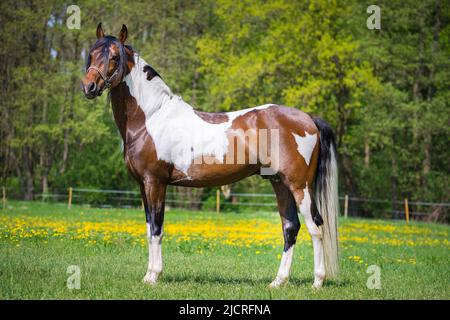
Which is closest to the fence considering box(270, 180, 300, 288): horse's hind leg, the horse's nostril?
box(270, 180, 300, 288): horse's hind leg

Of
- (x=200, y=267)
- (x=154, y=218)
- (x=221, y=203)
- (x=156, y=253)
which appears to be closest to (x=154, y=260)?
(x=156, y=253)

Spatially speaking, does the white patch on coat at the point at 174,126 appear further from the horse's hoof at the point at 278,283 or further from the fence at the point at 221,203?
the fence at the point at 221,203

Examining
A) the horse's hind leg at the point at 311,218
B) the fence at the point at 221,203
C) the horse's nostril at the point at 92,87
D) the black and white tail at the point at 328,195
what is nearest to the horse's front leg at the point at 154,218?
the horse's nostril at the point at 92,87

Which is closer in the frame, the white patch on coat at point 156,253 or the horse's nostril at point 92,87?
the horse's nostril at point 92,87

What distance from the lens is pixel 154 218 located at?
7090 mm

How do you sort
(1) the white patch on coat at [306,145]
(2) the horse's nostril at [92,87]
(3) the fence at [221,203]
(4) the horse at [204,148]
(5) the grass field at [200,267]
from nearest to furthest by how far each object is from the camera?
(5) the grass field at [200,267]
(2) the horse's nostril at [92,87]
(4) the horse at [204,148]
(1) the white patch on coat at [306,145]
(3) the fence at [221,203]

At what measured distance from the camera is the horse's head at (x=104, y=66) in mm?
6922

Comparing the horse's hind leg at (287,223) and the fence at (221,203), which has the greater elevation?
the horse's hind leg at (287,223)

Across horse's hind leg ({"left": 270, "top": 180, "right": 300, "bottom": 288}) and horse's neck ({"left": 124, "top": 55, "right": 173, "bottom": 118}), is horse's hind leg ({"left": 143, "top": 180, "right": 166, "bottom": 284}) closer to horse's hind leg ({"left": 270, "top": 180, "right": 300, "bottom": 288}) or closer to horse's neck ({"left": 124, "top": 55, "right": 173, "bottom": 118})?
horse's neck ({"left": 124, "top": 55, "right": 173, "bottom": 118})

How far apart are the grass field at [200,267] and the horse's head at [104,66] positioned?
2.44m

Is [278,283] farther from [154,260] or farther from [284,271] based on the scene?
Answer: [154,260]

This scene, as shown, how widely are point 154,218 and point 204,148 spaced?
1.10 m

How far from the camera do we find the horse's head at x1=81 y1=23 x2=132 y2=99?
22.7ft
